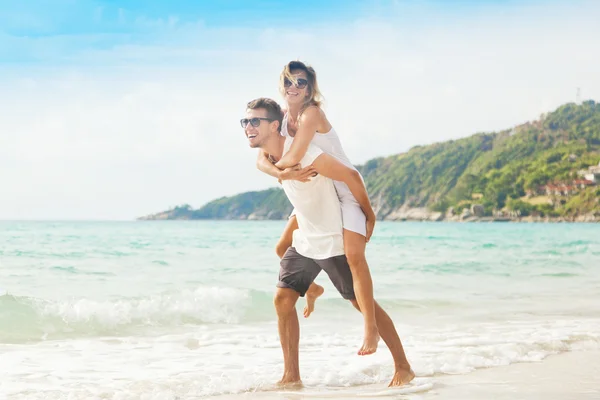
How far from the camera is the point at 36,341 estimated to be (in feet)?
24.1

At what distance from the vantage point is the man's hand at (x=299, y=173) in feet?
12.8

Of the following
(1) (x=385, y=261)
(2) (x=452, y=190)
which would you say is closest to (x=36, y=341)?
(1) (x=385, y=261)

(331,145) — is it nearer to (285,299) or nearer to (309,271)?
(309,271)

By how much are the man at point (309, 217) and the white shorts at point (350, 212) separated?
0.04 meters

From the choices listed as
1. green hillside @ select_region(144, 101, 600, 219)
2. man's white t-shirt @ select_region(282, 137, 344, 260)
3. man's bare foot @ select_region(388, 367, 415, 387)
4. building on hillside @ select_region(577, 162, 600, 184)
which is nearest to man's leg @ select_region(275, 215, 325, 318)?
man's white t-shirt @ select_region(282, 137, 344, 260)

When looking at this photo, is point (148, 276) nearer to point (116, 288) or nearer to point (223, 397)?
point (116, 288)

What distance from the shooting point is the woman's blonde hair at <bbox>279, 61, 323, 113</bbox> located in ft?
12.9

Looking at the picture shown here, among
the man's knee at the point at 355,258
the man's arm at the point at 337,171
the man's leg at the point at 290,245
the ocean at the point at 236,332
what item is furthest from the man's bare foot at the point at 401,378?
the man's arm at the point at 337,171

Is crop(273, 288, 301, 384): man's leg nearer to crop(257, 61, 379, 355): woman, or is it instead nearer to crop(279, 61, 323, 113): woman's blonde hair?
crop(257, 61, 379, 355): woman

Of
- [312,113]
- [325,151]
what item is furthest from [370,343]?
[312,113]

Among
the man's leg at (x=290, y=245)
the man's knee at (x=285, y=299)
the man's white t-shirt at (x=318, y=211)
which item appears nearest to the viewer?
the man's white t-shirt at (x=318, y=211)

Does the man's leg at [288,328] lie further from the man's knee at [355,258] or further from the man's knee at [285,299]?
the man's knee at [355,258]

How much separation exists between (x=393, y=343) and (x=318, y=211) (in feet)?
3.49

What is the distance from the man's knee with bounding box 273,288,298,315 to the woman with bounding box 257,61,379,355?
48 cm
